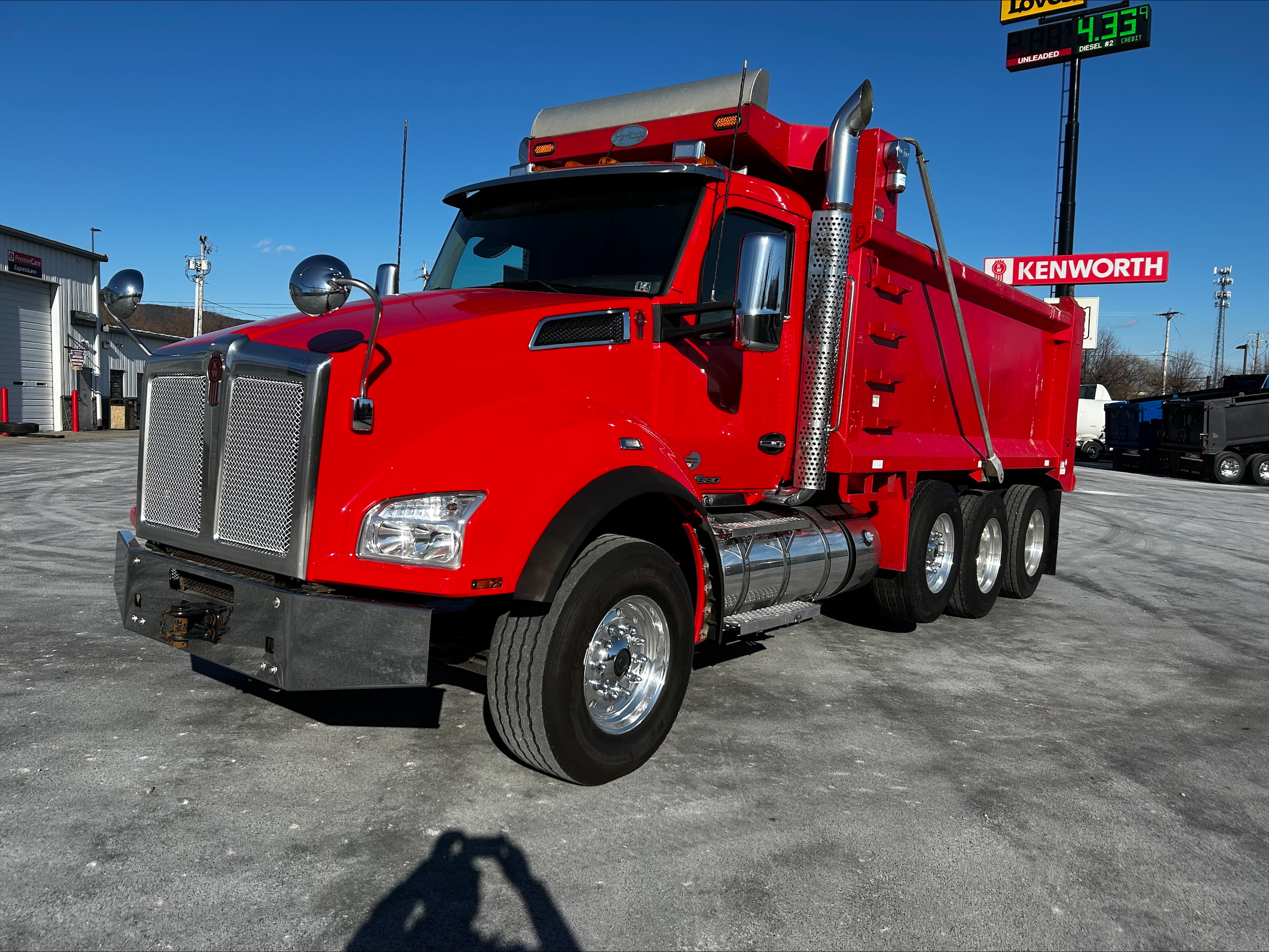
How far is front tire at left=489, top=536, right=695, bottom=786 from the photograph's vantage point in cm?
372

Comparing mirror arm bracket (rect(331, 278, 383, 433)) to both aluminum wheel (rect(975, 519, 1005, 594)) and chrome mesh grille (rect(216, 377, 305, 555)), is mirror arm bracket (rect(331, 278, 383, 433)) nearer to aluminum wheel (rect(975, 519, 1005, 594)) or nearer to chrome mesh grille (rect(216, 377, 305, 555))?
chrome mesh grille (rect(216, 377, 305, 555))

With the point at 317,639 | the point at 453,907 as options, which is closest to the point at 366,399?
the point at 317,639

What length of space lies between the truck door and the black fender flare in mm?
745

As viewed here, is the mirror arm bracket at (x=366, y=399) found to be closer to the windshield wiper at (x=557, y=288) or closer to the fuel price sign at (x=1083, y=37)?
the windshield wiper at (x=557, y=288)

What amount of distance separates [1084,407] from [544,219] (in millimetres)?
35966

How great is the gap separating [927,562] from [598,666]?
3.97 m

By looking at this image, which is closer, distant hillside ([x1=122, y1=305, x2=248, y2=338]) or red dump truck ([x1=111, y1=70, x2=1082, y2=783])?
red dump truck ([x1=111, y1=70, x2=1082, y2=783])

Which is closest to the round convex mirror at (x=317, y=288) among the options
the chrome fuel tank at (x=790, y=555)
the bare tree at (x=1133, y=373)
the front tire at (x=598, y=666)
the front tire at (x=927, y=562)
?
the front tire at (x=598, y=666)

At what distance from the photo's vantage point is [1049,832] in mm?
3695

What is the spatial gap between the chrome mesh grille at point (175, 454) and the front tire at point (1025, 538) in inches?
267

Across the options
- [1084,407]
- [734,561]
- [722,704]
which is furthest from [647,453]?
[1084,407]

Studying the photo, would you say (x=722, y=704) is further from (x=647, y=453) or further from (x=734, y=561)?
(x=647, y=453)

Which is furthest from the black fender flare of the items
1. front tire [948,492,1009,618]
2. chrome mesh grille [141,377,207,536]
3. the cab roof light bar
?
front tire [948,492,1009,618]

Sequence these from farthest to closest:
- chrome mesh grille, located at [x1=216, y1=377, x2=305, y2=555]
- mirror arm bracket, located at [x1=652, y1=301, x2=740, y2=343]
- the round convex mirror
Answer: mirror arm bracket, located at [x1=652, y1=301, x2=740, y2=343], chrome mesh grille, located at [x1=216, y1=377, x2=305, y2=555], the round convex mirror
